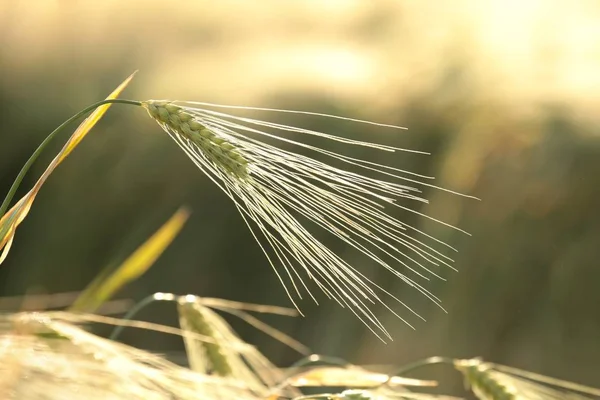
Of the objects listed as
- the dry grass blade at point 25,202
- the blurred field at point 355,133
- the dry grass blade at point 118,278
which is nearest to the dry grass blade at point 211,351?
the dry grass blade at point 118,278

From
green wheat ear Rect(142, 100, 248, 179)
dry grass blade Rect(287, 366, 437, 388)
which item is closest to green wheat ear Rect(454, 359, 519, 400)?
dry grass blade Rect(287, 366, 437, 388)

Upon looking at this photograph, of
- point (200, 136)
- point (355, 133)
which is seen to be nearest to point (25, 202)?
point (200, 136)

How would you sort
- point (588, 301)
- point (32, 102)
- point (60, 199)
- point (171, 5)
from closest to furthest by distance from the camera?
point (588, 301), point (60, 199), point (32, 102), point (171, 5)

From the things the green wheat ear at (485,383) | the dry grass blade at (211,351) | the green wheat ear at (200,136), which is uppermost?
the green wheat ear at (200,136)

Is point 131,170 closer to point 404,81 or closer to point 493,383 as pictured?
point 404,81

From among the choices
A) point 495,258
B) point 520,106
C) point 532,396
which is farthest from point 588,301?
point 532,396

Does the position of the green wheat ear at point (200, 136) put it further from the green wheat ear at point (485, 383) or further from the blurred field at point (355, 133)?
the blurred field at point (355, 133)
